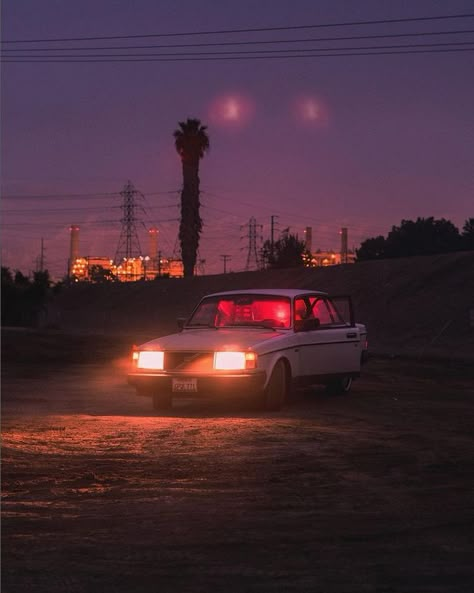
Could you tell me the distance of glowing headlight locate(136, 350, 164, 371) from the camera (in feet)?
46.3

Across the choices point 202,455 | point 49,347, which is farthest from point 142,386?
point 49,347

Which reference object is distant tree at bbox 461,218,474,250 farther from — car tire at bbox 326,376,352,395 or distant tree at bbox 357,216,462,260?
car tire at bbox 326,376,352,395

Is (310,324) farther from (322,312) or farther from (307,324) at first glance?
(322,312)

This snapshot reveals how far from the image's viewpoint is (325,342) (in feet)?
51.8

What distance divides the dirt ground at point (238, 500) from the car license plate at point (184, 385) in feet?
1.12

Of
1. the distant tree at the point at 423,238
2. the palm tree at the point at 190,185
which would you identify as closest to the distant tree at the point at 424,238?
the distant tree at the point at 423,238

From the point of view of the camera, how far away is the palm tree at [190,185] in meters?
79.9

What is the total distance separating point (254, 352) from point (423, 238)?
296 ft

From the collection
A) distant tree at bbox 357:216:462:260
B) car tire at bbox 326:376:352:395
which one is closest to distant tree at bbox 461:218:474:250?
distant tree at bbox 357:216:462:260

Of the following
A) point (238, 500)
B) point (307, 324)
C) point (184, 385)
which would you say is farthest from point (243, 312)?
point (238, 500)

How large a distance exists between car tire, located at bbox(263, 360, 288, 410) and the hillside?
66.2 feet

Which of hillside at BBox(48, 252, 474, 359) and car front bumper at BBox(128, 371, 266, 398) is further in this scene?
hillside at BBox(48, 252, 474, 359)

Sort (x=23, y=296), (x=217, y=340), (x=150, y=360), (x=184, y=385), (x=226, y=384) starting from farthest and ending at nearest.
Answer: (x=23, y=296) → (x=150, y=360) → (x=217, y=340) → (x=184, y=385) → (x=226, y=384)

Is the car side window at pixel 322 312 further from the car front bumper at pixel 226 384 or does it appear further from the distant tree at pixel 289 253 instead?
the distant tree at pixel 289 253
